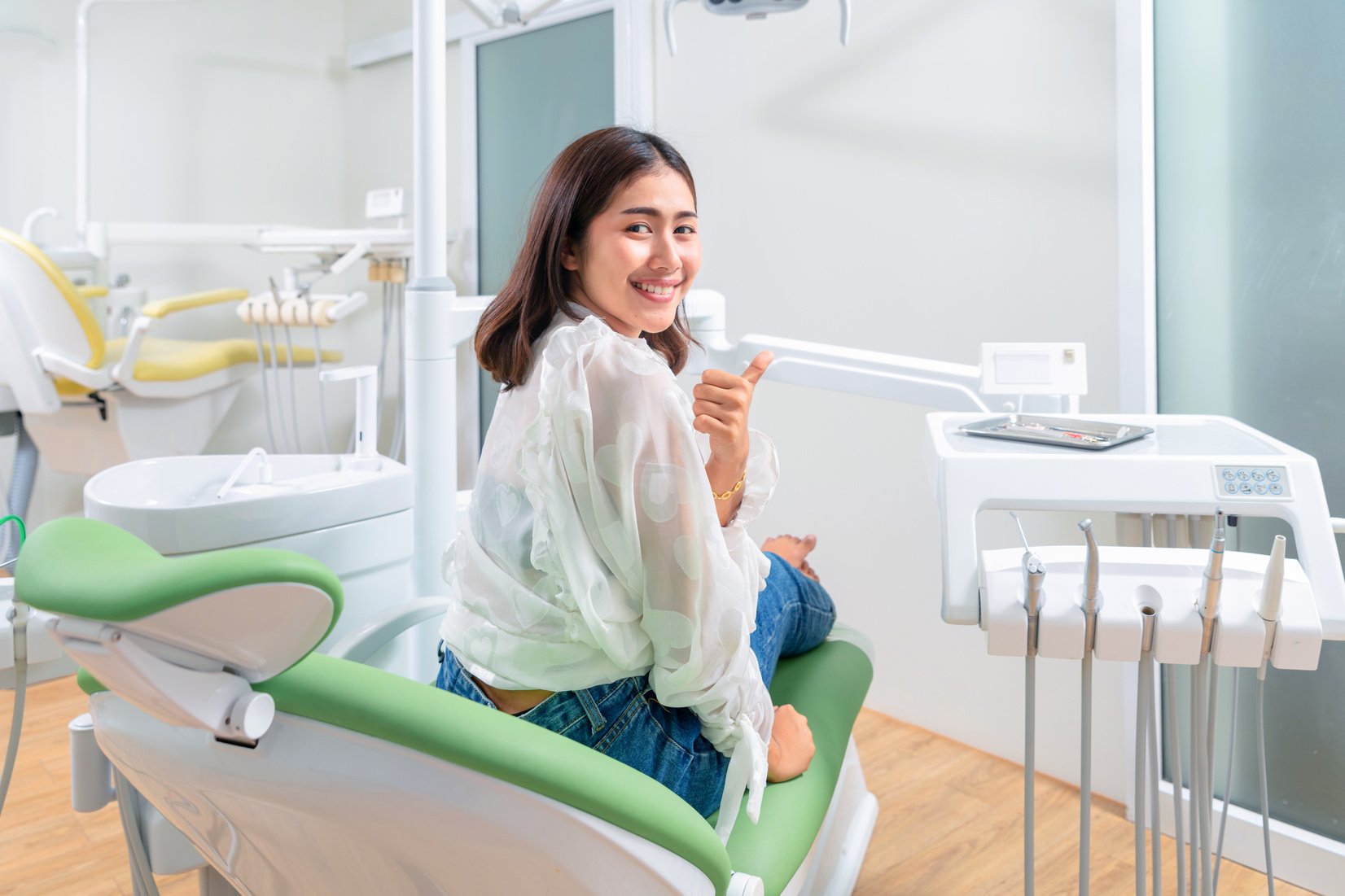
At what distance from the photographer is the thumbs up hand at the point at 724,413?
39.0 inches

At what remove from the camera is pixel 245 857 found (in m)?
0.84

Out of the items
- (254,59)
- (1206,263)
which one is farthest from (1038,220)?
(254,59)

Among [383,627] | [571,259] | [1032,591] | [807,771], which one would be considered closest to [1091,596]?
[1032,591]

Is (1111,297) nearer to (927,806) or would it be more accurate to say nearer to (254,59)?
(927,806)

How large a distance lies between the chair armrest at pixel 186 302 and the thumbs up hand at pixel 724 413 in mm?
2225

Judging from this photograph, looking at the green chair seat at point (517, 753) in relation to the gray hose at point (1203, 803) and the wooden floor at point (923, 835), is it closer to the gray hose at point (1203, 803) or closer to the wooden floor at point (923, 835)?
the gray hose at point (1203, 803)

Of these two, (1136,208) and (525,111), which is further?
(525,111)

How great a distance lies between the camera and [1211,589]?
0.86 m

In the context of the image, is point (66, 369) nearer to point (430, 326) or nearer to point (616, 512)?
point (430, 326)

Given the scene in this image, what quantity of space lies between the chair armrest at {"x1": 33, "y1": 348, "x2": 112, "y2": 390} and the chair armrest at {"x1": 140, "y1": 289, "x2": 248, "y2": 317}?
0.66 feet

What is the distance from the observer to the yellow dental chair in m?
2.58

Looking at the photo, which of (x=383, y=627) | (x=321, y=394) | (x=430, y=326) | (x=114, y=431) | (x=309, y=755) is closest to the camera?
(x=309, y=755)

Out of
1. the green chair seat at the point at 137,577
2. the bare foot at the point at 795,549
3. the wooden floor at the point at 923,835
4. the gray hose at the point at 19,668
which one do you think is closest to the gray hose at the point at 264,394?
the wooden floor at the point at 923,835

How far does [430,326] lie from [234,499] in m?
0.35
